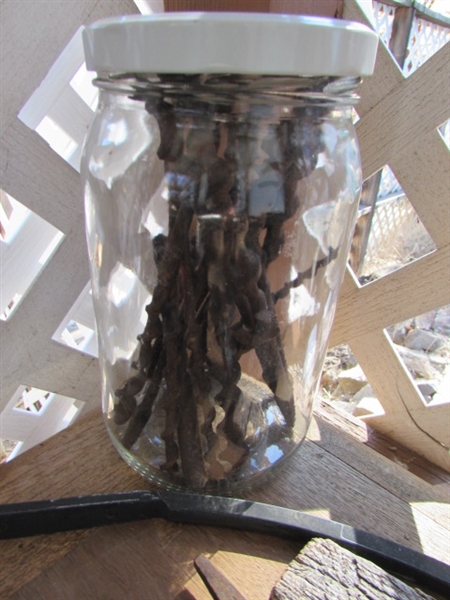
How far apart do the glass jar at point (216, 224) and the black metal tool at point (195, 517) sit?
0.7 inches

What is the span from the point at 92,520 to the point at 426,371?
0.96 m

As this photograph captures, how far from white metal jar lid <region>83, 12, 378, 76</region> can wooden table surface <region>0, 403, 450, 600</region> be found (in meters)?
0.25

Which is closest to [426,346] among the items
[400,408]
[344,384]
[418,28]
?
[344,384]

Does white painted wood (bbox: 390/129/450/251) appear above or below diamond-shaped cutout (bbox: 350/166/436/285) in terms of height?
below

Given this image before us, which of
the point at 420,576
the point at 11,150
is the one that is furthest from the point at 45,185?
the point at 420,576

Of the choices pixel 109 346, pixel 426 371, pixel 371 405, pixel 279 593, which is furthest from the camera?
pixel 426 371

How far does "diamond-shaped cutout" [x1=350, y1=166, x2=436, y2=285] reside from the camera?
1.45 m

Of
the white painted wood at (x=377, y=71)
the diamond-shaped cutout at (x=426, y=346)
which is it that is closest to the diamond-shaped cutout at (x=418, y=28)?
the diamond-shaped cutout at (x=426, y=346)

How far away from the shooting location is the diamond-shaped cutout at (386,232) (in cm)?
145

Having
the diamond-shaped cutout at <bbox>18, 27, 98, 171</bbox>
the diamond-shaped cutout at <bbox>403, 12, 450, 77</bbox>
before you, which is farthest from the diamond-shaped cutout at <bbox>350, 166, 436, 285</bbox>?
the diamond-shaped cutout at <bbox>18, 27, 98, 171</bbox>

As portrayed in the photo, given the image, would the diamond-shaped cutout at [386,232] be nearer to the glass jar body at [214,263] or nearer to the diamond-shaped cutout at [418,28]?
the diamond-shaped cutout at [418,28]

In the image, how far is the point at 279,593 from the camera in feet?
0.83

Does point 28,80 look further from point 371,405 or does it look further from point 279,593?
point 371,405

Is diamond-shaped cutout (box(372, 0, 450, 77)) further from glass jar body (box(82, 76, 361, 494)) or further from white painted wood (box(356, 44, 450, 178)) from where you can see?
glass jar body (box(82, 76, 361, 494))
